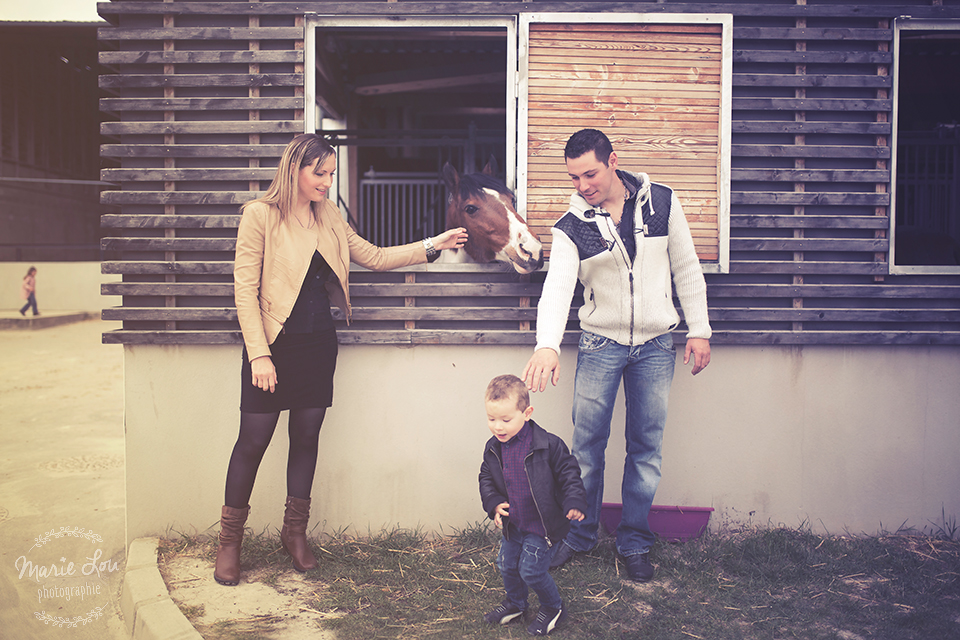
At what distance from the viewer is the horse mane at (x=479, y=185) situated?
380 centimetres

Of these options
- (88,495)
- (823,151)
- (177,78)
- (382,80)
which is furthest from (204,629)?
(382,80)

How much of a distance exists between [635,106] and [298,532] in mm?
3072

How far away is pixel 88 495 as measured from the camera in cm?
476

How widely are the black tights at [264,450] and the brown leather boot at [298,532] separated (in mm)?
49

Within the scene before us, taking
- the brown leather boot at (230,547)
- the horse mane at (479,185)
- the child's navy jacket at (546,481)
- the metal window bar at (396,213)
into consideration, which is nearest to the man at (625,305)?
the child's navy jacket at (546,481)

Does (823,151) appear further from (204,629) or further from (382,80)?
(382,80)

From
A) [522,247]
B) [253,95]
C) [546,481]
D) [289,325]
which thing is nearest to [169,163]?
[253,95]

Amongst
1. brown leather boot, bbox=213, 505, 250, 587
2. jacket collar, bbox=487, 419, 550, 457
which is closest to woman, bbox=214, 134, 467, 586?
brown leather boot, bbox=213, 505, 250, 587

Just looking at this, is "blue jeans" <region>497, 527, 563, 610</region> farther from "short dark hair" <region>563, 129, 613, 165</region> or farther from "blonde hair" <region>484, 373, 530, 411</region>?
"short dark hair" <region>563, 129, 613, 165</region>

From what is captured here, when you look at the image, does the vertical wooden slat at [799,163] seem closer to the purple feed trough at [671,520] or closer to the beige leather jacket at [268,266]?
the purple feed trough at [671,520]

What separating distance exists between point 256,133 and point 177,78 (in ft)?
1.83

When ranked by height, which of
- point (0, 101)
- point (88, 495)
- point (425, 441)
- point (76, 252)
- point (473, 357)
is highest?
point (0, 101)

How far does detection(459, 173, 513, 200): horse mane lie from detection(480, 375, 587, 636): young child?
159 centimetres

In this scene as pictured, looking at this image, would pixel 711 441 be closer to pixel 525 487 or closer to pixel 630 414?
pixel 630 414
